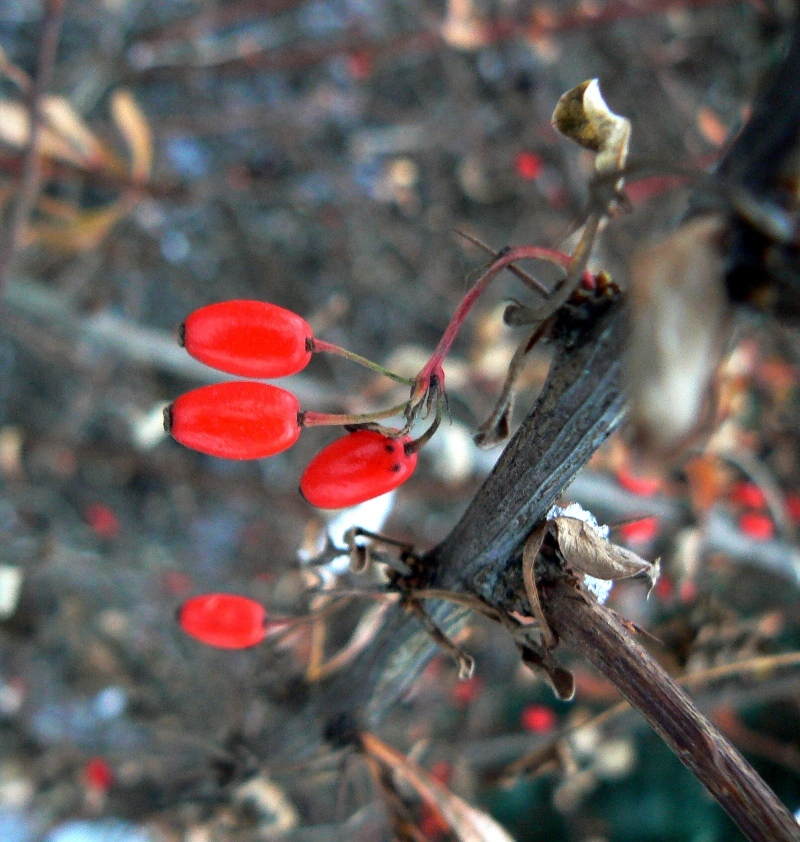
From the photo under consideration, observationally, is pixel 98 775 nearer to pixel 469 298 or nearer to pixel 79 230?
pixel 79 230

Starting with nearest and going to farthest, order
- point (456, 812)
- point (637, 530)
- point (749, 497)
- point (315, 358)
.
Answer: point (456, 812)
point (637, 530)
point (749, 497)
point (315, 358)

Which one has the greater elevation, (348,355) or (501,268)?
(501,268)

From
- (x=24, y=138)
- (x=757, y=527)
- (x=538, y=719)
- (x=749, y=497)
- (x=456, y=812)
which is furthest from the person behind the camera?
(x=538, y=719)

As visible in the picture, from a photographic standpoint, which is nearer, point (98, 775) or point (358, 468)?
point (358, 468)

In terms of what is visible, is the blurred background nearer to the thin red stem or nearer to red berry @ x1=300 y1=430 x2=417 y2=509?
red berry @ x1=300 y1=430 x2=417 y2=509

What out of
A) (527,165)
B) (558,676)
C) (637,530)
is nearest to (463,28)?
(527,165)

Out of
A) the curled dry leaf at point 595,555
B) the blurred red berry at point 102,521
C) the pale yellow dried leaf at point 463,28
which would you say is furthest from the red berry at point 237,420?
the blurred red berry at point 102,521
